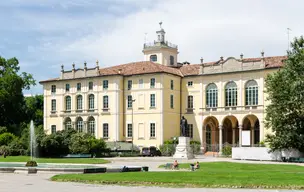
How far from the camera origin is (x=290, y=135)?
52.7 m

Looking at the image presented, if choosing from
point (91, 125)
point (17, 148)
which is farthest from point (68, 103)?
point (17, 148)

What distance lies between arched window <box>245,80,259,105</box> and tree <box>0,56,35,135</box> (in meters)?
32.6

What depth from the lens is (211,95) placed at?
74.4 meters

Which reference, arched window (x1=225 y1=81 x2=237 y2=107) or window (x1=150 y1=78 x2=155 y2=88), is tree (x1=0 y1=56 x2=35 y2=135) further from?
arched window (x1=225 y1=81 x2=237 y2=107)

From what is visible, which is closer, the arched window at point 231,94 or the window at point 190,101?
the arched window at point 231,94

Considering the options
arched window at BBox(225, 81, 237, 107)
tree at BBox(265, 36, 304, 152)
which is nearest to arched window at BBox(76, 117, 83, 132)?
arched window at BBox(225, 81, 237, 107)

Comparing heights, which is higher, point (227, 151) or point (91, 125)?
point (91, 125)

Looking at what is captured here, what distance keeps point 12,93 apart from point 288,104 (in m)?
43.6

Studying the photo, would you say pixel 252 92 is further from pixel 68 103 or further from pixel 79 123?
pixel 68 103

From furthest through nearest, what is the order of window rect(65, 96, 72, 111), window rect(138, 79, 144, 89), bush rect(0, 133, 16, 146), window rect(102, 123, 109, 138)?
window rect(65, 96, 72, 111) → window rect(102, 123, 109, 138) → window rect(138, 79, 144, 89) → bush rect(0, 133, 16, 146)

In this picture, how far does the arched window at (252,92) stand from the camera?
70.4 meters

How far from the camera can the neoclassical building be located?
71.6 meters

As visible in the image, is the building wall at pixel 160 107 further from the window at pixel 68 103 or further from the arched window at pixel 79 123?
the window at pixel 68 103

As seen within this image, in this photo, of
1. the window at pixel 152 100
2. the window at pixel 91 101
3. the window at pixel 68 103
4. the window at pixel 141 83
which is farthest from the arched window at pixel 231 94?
the window at pixel 68 103
